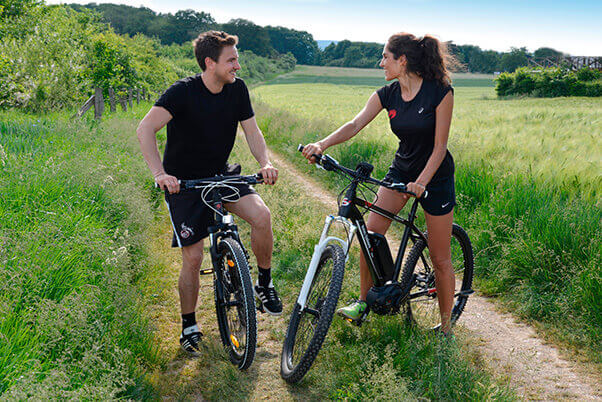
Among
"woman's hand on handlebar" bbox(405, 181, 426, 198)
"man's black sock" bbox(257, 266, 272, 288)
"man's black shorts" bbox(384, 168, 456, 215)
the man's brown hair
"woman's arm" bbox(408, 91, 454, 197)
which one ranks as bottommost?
"man's black sock" bbox(257, 266, 272, 288)

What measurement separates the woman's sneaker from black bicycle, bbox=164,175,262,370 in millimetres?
676

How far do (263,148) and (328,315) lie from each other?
1.65m

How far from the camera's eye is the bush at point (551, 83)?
151 ft

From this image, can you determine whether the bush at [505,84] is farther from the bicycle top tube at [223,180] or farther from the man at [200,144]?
the bicycle top tube at [223,180]

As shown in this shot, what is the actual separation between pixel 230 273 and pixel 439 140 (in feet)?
6.18

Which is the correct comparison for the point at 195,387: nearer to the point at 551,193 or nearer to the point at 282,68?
the point at 551,193

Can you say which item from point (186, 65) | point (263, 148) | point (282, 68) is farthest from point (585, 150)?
point (282, 68)

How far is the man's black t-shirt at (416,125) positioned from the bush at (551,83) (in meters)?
49.7

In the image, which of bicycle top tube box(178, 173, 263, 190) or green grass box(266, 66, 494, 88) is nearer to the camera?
bicycle top tube box(178, 173, 263, 190)

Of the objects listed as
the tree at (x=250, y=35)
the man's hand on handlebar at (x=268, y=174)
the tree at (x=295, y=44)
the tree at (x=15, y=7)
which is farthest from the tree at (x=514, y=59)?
the man's hand on handlebar at (x=268, y=174)

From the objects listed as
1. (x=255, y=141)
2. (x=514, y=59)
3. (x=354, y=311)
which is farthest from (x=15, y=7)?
(x=514, y=59)

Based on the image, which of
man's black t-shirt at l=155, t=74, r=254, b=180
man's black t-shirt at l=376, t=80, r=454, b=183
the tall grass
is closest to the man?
man's black t-shirt at l=155, t=74, r=254, b=180

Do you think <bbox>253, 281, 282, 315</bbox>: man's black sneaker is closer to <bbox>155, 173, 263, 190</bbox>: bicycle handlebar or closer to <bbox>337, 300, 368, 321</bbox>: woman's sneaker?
<bbox>337, 300, 368, 321</bbox>: woman's sneaker

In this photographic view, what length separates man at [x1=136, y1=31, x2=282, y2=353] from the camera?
145 inches
